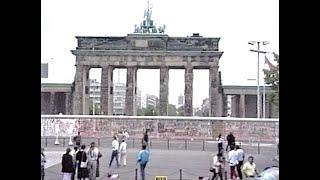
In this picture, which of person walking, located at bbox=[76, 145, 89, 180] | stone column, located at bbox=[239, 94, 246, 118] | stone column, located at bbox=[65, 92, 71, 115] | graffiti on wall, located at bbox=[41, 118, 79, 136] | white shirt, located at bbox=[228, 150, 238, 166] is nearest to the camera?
person walking, located at bbox=[76, 145, 89, 180]

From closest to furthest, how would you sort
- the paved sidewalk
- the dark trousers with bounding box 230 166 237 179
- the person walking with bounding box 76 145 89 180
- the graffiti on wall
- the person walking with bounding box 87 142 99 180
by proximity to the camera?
the person walking with bounding box 76 145 89 180 → the person walking with bounding box 87 142 99 180 → the dark trousers with bounding box 230 166 237 179 → the paved sidewalk → the graffiti on wall

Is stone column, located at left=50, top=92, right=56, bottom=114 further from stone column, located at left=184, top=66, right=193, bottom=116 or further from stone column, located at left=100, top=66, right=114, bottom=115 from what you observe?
stone column, located at left=184, top=66, right=193, bottom=116

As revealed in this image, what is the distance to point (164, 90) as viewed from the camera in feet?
145

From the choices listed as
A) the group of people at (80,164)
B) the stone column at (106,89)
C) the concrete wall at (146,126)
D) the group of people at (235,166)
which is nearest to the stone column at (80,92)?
the stone column at (106,89)

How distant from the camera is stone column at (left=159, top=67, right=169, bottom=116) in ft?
145

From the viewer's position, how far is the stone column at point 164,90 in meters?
44.1

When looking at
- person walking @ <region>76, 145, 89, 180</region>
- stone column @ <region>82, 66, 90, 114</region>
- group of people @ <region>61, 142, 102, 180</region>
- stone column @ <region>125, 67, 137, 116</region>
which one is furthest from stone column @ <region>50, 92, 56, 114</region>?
person walking @ <region>76, 145, 89, 180</region>

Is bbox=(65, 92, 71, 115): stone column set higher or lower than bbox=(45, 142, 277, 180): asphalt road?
higher

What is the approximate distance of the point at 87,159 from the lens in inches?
535

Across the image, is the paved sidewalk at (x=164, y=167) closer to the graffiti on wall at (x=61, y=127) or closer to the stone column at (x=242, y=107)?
the graffiti on wall at (x=61, y=127)

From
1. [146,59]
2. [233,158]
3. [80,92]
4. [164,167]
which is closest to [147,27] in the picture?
[146,59]
